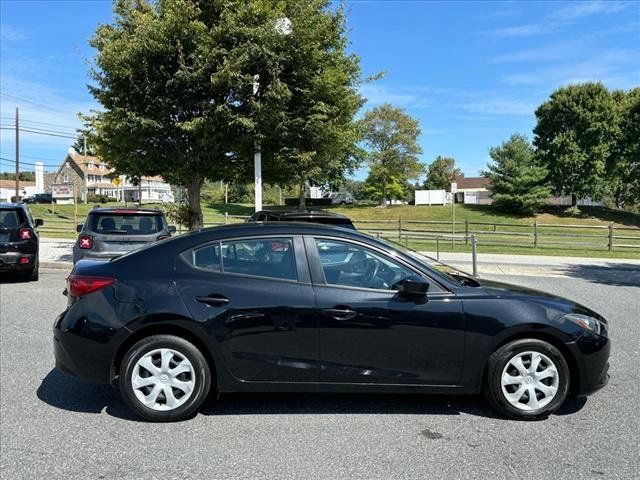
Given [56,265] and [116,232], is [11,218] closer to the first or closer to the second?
[116,232]

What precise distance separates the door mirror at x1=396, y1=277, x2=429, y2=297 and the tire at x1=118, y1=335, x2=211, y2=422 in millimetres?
1581

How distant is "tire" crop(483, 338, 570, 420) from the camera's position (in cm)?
397

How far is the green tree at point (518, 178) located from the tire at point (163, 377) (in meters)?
48.6

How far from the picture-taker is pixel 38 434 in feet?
12.2

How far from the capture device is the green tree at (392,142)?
184 feet

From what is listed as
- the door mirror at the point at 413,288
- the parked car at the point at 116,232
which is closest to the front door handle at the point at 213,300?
the door mirror at the point at 413,288

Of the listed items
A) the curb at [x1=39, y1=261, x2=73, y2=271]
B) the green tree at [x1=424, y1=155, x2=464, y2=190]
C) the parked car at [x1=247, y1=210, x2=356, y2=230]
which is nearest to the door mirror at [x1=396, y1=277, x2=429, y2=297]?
the parked car at [x1=247, y1=210, x2=356, y2=230]

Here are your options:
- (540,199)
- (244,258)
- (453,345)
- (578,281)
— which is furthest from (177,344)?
(540,199)

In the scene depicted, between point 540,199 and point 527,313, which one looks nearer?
point 527,313

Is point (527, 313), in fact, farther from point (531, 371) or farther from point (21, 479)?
point (21, 479)

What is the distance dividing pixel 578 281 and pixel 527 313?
8.96m

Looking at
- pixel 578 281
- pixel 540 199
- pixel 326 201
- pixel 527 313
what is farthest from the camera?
pixel 326 201

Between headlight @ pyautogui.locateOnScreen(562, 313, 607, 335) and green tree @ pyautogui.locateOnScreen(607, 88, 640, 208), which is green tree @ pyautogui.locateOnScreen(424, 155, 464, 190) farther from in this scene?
headlight @ pyautogui.locateOnScreen(562, 313, 607, 335)

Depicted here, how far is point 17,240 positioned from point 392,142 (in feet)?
164
